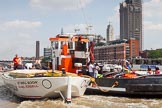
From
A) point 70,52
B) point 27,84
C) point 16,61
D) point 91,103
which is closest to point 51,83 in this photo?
point 27,84

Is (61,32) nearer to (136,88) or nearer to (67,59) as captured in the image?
(67,59)

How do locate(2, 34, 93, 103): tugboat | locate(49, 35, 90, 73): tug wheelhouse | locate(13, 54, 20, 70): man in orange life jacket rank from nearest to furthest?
locate(2, 34, 93, 103): tugboat → locate(49, 35, 90, 73): tug wheelhouse → locate(13, 54, 20, 70): man in orange life jacket

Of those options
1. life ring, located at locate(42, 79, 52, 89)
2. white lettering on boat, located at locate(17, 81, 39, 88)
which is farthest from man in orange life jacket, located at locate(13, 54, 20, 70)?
life ring, located at locate(42, 79, 52, 89)

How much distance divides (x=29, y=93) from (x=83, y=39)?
255 inches

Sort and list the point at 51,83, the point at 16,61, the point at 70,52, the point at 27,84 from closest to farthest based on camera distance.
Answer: the point at 51,83 → the point at 27,84 → the point at 70,52 → the point at 16,61

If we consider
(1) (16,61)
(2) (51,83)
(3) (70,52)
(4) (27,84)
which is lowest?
(4) (27,84)

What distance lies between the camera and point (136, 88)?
Answer: 55.7ft

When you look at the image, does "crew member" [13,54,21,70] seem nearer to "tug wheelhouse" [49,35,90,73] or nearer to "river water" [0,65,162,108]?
"tug wheelhouse" [49,35,90,73]

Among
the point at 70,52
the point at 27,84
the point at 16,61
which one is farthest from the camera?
the point at 16,61

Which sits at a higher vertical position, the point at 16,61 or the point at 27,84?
the point at 16,61

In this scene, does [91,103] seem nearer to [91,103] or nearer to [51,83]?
[91,103]

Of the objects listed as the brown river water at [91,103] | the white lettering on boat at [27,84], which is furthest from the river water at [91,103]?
the white lettering on boat at [27,84]

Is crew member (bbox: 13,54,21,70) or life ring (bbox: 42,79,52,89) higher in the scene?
crew member (bbox: 13,54,21,70)

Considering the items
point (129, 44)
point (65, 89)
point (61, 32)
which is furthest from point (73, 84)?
point (129, 44)
